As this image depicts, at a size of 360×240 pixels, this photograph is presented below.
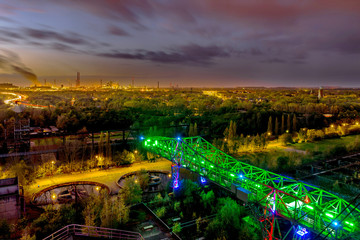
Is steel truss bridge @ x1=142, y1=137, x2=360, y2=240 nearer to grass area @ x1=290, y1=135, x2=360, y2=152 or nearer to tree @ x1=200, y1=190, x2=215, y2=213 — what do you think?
tree @ x1=200, y1=190, x2=215, y2=213

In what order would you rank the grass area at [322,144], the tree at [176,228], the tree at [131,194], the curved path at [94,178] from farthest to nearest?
the grass area at [322,144]
the curved path at [94,178]
the tree at [131,194]
the tree at [176,228]

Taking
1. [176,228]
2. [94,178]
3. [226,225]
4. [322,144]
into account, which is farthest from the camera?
[322,144]

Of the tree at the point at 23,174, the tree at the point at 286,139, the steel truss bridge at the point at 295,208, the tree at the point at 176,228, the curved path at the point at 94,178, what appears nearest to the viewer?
the steel truss bridge at the point at 295,208

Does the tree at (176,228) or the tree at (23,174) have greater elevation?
the tree at (23,174)

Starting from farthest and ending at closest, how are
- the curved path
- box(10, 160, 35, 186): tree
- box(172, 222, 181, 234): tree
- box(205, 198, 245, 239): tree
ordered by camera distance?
the curved path, box(10, 160, 35, 186): tree, box(205, 198, 245, 239): tree, box(172, 222, 181, 234): tree

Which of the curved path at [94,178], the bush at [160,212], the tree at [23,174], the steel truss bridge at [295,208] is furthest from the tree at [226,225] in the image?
the tree at [23,174]

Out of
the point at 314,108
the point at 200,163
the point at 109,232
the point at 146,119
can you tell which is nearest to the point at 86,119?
the point at 146,119

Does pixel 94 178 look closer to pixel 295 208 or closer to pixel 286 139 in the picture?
pixel 295 208

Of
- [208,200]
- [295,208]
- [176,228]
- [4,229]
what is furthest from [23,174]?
[295,208]

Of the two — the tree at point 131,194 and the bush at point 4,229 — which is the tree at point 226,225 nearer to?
the tree at point 131,194

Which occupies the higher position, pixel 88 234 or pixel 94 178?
pixel 88 234

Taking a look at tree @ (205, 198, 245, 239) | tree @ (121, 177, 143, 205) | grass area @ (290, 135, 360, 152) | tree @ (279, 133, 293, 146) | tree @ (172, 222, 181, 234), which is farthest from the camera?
tree @ (279, 133, 293, 146)

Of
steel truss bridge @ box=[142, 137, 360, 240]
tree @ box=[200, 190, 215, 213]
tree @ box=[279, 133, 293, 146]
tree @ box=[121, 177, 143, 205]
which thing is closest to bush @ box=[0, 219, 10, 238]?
tree @ box=[121, 177, 143, 205]
